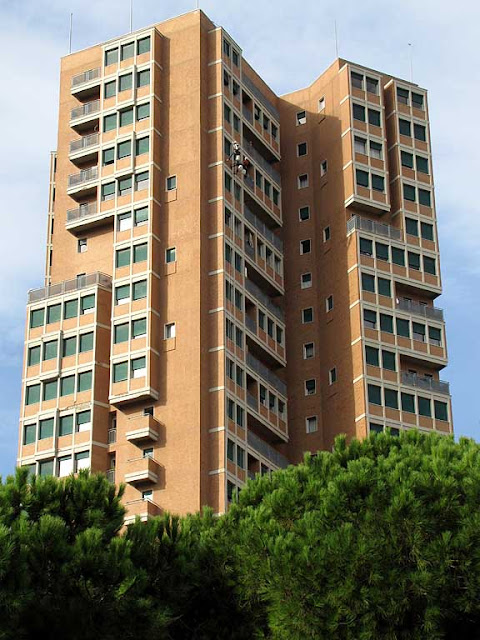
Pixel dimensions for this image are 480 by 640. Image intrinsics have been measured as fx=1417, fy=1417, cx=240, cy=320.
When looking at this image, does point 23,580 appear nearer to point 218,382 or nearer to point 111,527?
point 111,527

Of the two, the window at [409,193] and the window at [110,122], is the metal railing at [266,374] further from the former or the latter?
the window at [110,122]

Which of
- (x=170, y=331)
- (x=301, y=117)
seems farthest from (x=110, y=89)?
(x=170, y=331)

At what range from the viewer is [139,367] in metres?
84.8

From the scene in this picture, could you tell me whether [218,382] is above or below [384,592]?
above

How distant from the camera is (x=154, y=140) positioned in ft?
301

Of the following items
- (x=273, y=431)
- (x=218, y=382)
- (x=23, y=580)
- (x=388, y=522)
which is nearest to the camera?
(x=23, y=580)

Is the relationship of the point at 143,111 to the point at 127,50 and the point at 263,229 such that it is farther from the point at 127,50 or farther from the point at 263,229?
the point at 263,229

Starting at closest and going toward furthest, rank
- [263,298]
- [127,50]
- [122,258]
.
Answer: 1. [122,258]
2. [263,298]
3. [127,50]

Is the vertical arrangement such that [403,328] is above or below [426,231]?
below

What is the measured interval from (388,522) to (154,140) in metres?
46.7

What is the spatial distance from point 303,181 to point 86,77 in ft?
56.4

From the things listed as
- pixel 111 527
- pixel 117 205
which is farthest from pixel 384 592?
pixel 117 205

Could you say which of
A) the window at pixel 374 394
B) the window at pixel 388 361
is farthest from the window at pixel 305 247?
the window at pixel 374 394

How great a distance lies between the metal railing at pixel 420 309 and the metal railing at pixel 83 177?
72.2ft
